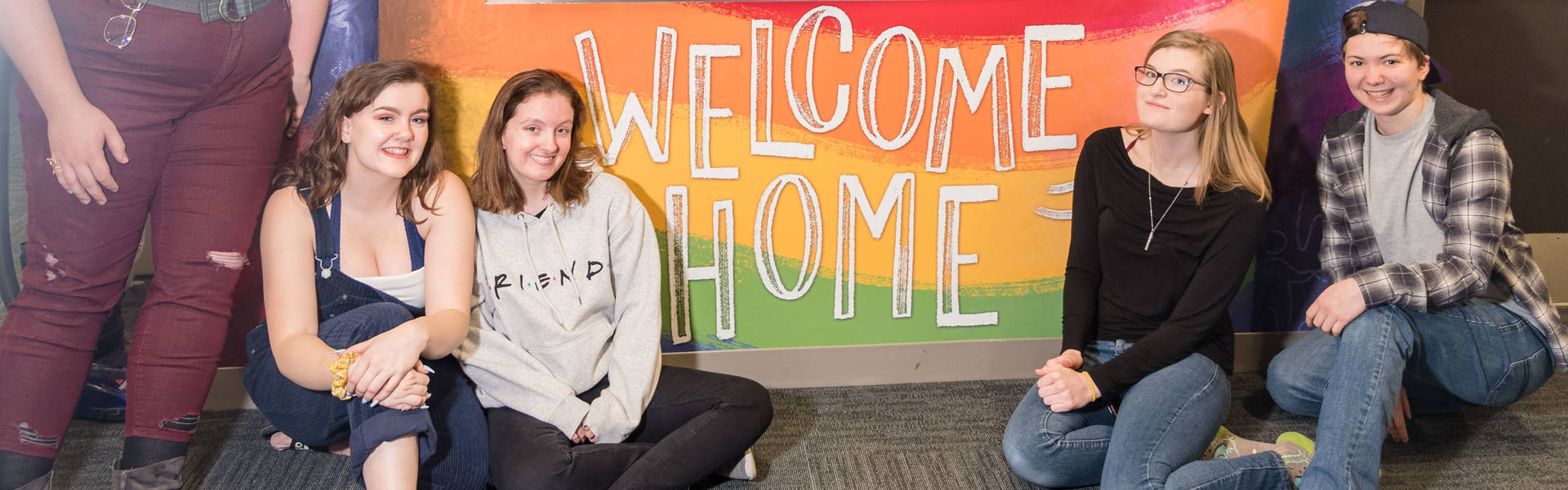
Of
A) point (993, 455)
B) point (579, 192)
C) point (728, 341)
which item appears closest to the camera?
point (579, 192)

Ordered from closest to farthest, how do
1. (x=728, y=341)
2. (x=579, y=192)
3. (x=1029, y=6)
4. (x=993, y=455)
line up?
1. (x=579, y=192)
2. (x=993, y=455)
3. (x=1029, y=6)
4. (x=728, y=341)

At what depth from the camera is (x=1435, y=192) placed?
2105 millimetres

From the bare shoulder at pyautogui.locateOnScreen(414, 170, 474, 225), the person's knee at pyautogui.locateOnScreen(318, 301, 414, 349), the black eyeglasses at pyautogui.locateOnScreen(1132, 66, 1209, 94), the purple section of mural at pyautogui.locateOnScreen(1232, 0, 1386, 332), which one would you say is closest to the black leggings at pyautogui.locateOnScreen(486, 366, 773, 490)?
the person's knee at pyautogui.locateOnScreen(318, 301, 414, 349)

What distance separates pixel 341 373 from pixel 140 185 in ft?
2.49

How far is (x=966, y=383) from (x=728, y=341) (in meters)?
0.66

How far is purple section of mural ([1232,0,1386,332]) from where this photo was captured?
253cm

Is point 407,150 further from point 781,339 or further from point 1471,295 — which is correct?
point 1471,295

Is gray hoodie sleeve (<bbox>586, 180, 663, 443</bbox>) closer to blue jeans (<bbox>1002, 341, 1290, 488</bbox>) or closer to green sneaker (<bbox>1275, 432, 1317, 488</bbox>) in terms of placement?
blue jeans (<bbox>1002, 341, 1290, 488</bbox>)

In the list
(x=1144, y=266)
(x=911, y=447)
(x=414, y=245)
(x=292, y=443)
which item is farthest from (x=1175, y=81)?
(x=292, y=443)

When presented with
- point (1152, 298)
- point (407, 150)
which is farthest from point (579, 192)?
point (1152, 298)

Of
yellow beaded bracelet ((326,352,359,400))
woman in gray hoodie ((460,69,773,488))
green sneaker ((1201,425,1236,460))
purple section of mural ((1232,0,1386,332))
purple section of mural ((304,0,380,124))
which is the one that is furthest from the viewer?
purple section of mural ((1232,0,1386,332))

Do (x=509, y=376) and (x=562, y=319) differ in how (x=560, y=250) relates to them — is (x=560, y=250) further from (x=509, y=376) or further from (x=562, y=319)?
(x=509, y=376)

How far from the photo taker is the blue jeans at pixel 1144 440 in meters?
1.91

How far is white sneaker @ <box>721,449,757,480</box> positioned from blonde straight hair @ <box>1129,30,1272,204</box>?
3.59 feet
